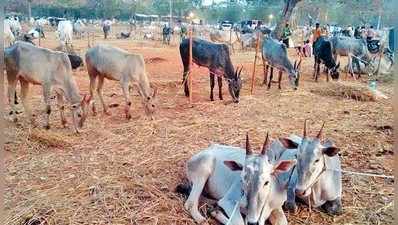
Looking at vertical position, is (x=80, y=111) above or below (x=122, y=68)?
below

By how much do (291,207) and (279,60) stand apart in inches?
356

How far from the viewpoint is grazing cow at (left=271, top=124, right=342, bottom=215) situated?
3838 mm

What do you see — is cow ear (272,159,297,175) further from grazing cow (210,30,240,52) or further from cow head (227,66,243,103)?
grazing cow (210,30,240,52)

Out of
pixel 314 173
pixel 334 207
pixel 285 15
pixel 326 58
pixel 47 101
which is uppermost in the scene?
pixel 285 15

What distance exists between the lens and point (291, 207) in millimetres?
4223

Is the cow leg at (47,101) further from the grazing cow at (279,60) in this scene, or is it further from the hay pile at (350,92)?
the hay pile at (350,92)

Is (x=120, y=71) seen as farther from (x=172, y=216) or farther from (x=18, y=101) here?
(x=172, y=216)

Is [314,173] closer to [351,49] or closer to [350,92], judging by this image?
[350,92]

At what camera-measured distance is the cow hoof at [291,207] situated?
4212mm

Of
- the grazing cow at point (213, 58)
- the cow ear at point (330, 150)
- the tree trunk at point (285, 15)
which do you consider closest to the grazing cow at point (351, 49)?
the tree trunk at point (285, 15)

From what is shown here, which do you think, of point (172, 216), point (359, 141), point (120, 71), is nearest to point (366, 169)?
point (359, 141)

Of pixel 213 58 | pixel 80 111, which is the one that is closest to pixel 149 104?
pixel 80 111

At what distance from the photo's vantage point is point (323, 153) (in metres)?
3.94

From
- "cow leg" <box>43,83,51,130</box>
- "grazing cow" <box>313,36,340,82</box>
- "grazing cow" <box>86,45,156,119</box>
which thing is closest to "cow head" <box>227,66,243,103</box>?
"grazing cow" <box>86,45,156,119</box>
